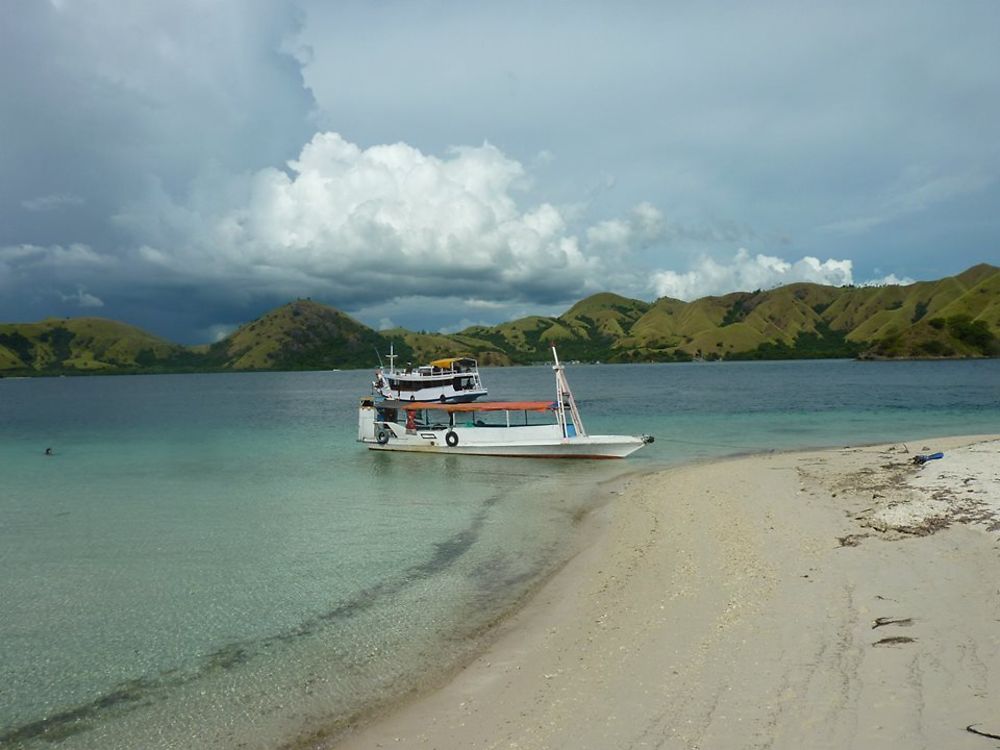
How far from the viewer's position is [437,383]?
74.2 m

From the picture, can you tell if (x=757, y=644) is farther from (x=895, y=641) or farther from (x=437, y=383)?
(x=437, y=383)

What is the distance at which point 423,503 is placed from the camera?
27.7 meters

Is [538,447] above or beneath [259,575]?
above

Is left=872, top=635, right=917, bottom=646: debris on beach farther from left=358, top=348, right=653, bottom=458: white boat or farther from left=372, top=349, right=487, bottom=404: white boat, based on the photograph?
left=372, top=349, right=487, bottom=404: white boat

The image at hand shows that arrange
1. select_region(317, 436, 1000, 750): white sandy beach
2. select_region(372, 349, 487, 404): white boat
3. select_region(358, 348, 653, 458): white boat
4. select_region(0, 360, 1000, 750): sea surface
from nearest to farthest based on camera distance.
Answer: select_region(317, 436, 1000, 750): white sandy beach → select_region(0, 360, 1000, 750): sea surface → select_region(358, 348, 653, 458): white boat → select_region(372, 349, 487, 404): white boat

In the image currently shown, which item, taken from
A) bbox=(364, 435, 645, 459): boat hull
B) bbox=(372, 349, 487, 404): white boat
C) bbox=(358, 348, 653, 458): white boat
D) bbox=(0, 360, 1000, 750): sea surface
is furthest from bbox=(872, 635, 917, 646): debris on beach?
bbox=(372, 349, 487, 404): white boat

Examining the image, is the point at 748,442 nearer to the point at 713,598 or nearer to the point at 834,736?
the point at 713,598

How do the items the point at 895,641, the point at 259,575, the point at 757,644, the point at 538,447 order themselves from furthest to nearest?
the point at 538,447, the point at 259,575, the point at 757,644, the point at 895,641

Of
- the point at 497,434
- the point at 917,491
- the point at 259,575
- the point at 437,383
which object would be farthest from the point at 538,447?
the point at 437,383

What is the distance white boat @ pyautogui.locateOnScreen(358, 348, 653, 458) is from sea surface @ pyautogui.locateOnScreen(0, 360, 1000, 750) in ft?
4.64

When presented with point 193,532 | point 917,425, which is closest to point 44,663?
point 193,532

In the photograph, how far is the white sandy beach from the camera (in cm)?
775

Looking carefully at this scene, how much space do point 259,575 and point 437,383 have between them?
5678 cm

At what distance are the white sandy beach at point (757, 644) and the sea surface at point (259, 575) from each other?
1.80m
